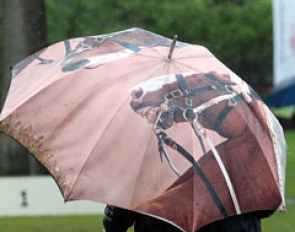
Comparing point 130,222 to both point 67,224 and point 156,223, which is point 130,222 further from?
point 67,224

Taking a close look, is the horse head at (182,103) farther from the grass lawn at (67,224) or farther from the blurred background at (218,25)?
the blurred background at (218,25)

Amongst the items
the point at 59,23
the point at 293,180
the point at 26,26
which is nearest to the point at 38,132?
the point at 26,26

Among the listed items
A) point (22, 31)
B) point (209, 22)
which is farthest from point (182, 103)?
point (209, 22)

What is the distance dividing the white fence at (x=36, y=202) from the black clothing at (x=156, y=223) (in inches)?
189

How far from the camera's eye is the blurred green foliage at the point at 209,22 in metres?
27.4

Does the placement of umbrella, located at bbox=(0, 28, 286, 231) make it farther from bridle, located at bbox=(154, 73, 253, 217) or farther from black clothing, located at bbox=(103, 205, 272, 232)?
black clothing, located at bbox=(103, 205, 272, 232)

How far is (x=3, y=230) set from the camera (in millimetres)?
7684

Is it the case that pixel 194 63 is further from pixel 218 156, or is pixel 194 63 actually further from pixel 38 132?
pixel 38 132

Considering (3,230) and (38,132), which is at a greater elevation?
(38,132)

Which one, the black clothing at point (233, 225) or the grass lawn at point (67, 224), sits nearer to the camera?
the black clothing at point (233, 225)

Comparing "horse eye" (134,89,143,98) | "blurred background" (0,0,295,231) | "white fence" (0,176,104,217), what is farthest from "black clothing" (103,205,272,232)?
"blurred background" (0,0,295,231)

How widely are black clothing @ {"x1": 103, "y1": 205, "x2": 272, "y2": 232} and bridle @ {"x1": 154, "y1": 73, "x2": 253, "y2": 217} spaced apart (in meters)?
0.16

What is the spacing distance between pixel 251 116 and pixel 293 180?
342 inches

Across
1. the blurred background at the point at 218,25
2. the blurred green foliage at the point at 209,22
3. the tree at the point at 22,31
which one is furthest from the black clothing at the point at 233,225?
the blurred green foliage at the point at 209,22
